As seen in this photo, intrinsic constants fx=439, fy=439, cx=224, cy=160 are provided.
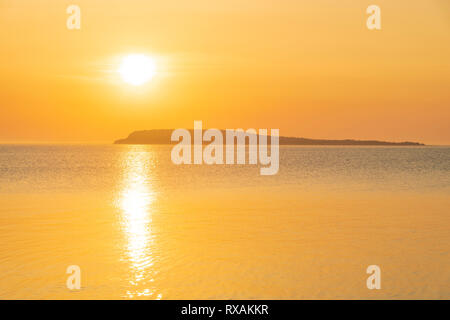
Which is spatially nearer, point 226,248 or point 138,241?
point 226,248

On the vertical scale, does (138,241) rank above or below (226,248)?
above

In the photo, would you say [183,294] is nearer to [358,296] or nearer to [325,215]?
[358,296]

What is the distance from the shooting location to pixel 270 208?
22797mm

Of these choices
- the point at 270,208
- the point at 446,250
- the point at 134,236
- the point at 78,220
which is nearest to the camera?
the point at 446,250

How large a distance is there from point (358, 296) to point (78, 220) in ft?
42.9

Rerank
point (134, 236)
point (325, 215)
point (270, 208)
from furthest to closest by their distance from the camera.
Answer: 1. point (270, 208)
2. point (325, 215)
3. point (134, 236)

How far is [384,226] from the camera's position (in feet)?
57.8
